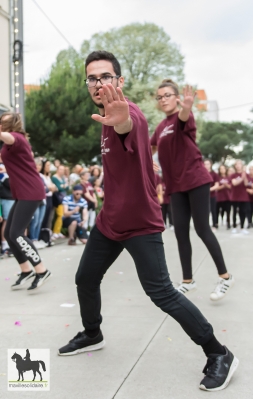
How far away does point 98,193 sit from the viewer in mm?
12086

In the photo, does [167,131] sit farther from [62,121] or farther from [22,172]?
[62,121]

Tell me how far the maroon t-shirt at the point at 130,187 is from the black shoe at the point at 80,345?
2.59ft

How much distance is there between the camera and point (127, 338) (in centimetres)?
352

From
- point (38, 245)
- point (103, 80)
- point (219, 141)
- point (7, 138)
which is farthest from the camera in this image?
point (219, 141)

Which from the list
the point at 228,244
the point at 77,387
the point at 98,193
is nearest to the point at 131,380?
the point at 77,387

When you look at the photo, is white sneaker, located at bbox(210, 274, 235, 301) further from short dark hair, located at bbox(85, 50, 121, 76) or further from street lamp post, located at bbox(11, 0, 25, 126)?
street lamp post, located at bbox(11, 0, 25, 126)

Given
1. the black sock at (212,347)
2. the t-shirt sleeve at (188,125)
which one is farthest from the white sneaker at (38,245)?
the black sock at (212,347)

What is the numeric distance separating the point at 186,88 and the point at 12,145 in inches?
70.1

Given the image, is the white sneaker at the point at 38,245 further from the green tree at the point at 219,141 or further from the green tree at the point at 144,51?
the green tree at the point at 219,141

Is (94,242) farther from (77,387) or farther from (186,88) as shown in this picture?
(186,88)

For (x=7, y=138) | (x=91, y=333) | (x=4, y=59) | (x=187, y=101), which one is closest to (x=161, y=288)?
(x=91, y=333)

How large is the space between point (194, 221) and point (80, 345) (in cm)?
167

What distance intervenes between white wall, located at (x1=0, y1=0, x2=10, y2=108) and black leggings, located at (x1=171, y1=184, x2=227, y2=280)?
9254 millimetres

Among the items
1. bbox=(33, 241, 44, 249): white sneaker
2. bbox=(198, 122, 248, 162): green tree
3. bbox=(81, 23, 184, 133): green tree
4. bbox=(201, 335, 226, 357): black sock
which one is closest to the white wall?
bbox=(33, 241, 44, 249): white sneaker
